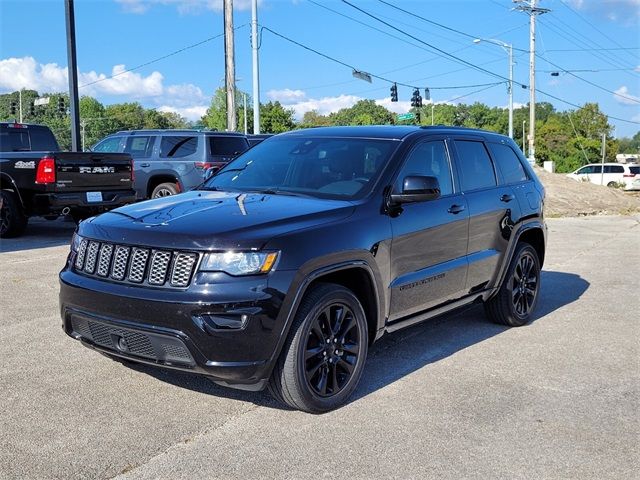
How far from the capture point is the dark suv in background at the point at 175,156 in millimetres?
14078

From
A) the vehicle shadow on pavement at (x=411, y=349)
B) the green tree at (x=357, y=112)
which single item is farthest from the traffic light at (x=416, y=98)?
the green tree at (x=357, y=112)

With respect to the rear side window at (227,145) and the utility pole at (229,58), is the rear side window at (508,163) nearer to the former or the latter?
the rear side window at (227,145)

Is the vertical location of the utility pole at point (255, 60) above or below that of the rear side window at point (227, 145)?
above

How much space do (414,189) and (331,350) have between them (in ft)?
4.09

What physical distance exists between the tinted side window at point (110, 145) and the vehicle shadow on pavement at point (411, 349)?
10607 millimetres

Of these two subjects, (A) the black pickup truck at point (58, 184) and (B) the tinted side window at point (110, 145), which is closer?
(A) the black pickup truck at point (58, 184)

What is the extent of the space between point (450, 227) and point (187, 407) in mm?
2394

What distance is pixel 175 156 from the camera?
14336 millimetres

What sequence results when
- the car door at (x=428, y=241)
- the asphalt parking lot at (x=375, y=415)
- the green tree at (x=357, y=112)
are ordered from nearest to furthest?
the asphalt parking lot at (x=375, y=415) < the car door at (x=428, y=241) < the green tree at (x=357, y=112)

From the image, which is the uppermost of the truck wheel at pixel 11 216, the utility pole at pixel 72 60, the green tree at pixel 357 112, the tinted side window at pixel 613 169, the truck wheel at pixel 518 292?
the green tree at pixel 357 112

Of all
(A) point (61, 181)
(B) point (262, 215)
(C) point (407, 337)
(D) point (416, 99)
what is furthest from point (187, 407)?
(D) point (416, 99)

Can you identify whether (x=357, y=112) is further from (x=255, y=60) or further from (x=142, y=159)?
(x=142, y=159)

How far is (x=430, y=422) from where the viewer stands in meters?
4.11

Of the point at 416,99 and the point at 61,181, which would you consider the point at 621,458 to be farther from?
the point at 416,99
